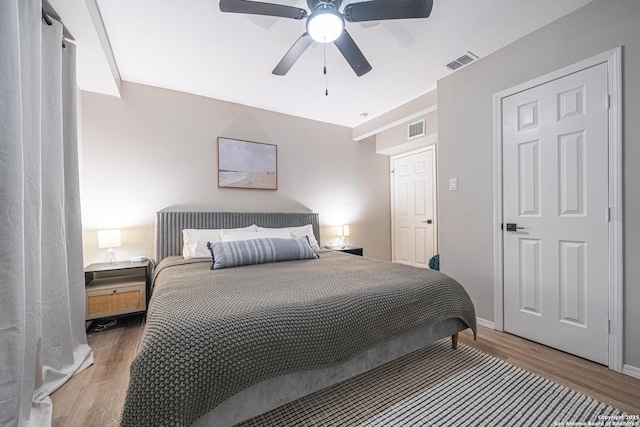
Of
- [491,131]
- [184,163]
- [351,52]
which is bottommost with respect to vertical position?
[184,163]

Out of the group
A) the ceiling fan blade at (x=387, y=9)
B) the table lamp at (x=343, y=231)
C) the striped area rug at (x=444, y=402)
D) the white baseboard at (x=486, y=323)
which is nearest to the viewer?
the striped area rug at (x=444, y=402)

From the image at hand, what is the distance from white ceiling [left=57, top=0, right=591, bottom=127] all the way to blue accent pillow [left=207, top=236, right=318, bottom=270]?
5.81 feet

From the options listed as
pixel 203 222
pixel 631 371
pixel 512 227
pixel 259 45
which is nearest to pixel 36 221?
pixel 203 222

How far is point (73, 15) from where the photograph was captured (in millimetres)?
1756

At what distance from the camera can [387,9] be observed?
1596mm

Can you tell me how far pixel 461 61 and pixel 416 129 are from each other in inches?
53.1

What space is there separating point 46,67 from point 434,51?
9.66 ft

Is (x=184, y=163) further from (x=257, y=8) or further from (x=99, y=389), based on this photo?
(x=99, y=389)

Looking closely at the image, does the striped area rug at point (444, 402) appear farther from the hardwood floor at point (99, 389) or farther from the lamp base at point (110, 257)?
the lamp base at point (110, 257)

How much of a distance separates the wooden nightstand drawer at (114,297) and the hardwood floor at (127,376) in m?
0.21

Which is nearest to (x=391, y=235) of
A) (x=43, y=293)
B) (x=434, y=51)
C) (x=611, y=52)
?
(x=434, y=51)

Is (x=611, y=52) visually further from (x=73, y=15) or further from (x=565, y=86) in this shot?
(x=73, y=15)

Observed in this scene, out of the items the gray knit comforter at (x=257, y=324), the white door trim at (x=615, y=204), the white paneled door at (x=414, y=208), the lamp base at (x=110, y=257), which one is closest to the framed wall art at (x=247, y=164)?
the lamp base at (x=110, y=257)

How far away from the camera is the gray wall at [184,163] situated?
282 centimetres
